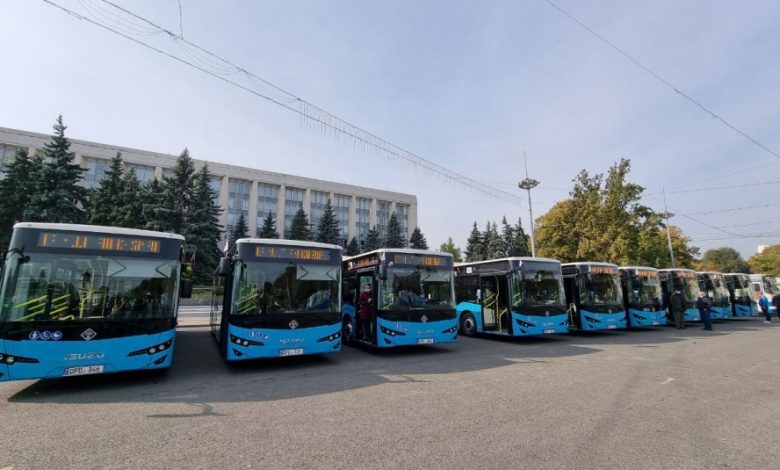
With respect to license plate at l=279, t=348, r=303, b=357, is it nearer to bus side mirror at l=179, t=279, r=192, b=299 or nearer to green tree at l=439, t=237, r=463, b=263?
bus side mirror at l=179, t=279, r=192, b=299

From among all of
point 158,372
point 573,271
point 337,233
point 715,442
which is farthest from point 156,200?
point 715,442

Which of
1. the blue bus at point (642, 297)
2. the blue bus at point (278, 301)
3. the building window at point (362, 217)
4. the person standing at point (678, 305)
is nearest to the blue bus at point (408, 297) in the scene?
the blue bus at point (278, 301)

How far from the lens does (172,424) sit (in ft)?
16.0

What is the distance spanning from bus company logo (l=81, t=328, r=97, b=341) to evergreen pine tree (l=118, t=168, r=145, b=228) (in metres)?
33.8

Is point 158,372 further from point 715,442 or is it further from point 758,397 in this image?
point 758,397

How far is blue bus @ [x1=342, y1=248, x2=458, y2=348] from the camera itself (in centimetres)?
993

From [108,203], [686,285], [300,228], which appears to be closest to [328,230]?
[300,228]

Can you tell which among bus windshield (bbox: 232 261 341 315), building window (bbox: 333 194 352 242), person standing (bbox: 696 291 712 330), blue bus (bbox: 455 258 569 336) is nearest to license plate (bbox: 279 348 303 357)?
bus windshield (bbox: 232 261 341 315)

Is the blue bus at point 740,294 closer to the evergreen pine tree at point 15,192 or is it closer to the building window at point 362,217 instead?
the evergreen pine tree at point 15,192

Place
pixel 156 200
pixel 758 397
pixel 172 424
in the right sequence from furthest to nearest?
pixel 156 200 < pixel 758 397 < pixel 172 424

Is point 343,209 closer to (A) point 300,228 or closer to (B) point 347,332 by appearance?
(A) point 300,228

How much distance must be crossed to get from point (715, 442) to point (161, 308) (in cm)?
865

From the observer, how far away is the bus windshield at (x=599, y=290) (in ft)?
48.0

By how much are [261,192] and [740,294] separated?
202 feet
